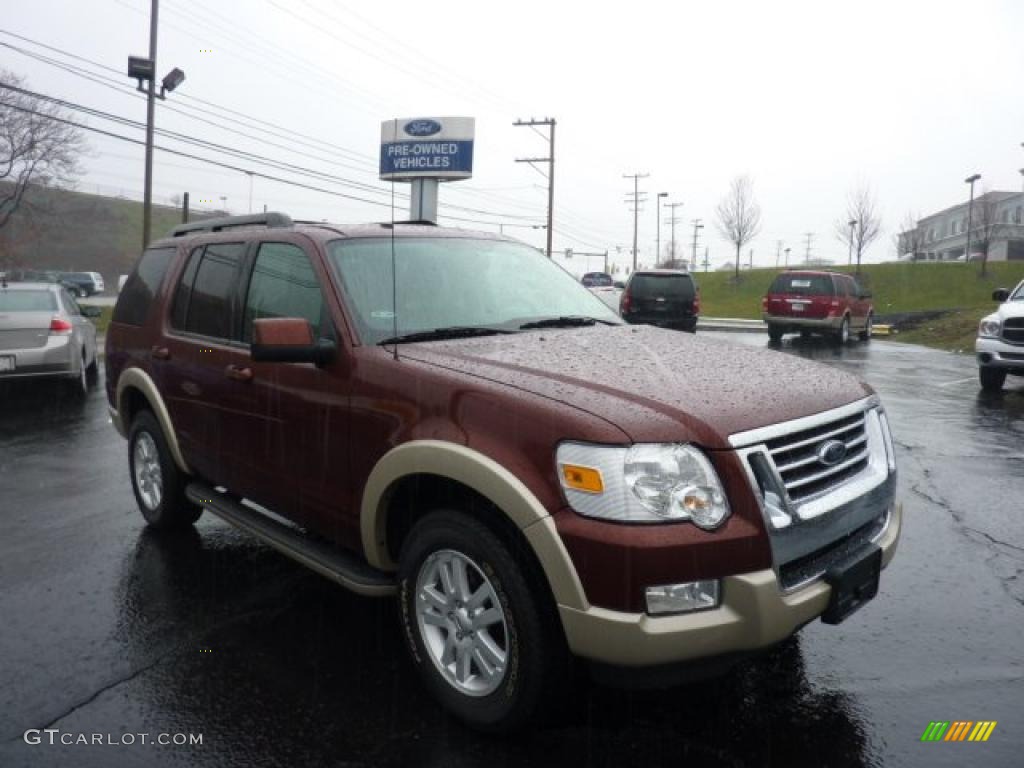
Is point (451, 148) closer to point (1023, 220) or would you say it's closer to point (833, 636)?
point (833, 636)

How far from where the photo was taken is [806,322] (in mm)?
21094

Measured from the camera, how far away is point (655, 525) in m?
2.42

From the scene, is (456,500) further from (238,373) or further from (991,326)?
(991,326)

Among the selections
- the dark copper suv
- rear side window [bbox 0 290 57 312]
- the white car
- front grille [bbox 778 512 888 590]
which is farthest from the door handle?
Result: the white car

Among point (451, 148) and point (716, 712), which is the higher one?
point (451, 148)

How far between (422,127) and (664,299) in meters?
21.2

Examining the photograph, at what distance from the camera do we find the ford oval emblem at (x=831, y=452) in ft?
9.21

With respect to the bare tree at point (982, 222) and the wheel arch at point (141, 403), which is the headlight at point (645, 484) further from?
the bare tree at point (982, 222)

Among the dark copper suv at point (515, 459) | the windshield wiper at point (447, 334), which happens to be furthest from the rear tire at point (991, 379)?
the windshield wiper at point (447, 334)

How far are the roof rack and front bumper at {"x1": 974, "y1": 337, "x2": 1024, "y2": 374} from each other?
34.3 feet

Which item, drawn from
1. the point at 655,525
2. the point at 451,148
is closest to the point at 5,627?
the point at 655,525

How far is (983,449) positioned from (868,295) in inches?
686

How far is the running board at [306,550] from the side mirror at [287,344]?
2.72 ft
